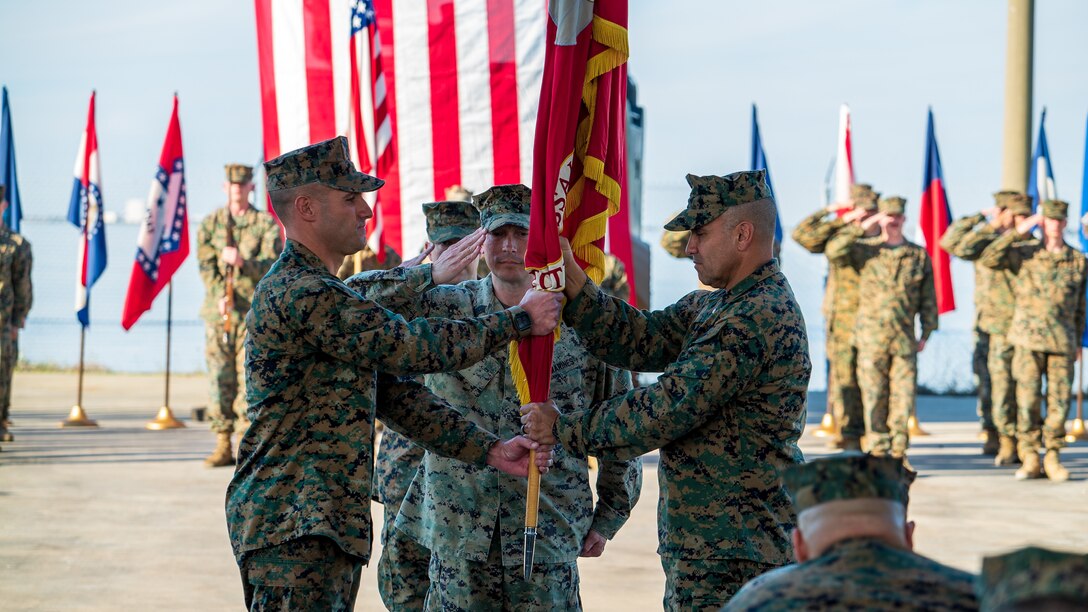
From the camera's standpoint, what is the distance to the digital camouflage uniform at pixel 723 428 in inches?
152

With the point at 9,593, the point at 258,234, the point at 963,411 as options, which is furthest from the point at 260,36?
the point at 963,411

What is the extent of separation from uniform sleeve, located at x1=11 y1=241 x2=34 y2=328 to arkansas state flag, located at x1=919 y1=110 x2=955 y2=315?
999cm

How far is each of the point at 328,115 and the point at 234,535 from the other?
22.8 feet

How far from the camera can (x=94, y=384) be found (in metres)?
24.3

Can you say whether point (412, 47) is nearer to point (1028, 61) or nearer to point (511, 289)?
point (511, 289)

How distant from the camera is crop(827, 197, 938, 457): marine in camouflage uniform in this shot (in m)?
12.4

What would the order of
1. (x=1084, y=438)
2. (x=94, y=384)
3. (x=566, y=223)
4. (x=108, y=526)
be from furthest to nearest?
(x=94, y=384) → (x=1084, y=438) → (x=108, y=526) → (x=566, y=223)

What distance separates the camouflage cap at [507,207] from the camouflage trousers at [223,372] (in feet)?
24.0

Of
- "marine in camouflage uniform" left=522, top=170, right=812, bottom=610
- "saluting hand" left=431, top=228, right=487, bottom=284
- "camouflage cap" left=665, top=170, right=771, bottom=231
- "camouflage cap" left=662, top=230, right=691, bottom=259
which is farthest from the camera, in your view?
"camouflage cap" left=662, top=230, right=691, bottom=259

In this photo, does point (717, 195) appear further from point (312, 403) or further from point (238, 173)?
point (238, 173)

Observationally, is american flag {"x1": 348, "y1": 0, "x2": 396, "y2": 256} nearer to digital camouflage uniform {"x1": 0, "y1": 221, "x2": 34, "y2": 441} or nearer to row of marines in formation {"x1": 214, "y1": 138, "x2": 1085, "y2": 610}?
digital camouflage uniform {"x1": 0, "y1": 221, "x2": 34, "y2": 441}

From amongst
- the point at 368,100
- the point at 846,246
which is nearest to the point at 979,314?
the point at 846,246

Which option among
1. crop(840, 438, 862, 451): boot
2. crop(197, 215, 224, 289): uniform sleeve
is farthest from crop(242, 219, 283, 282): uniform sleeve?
crop(840, 438, 862, 451): boot

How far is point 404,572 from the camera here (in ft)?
17.0
